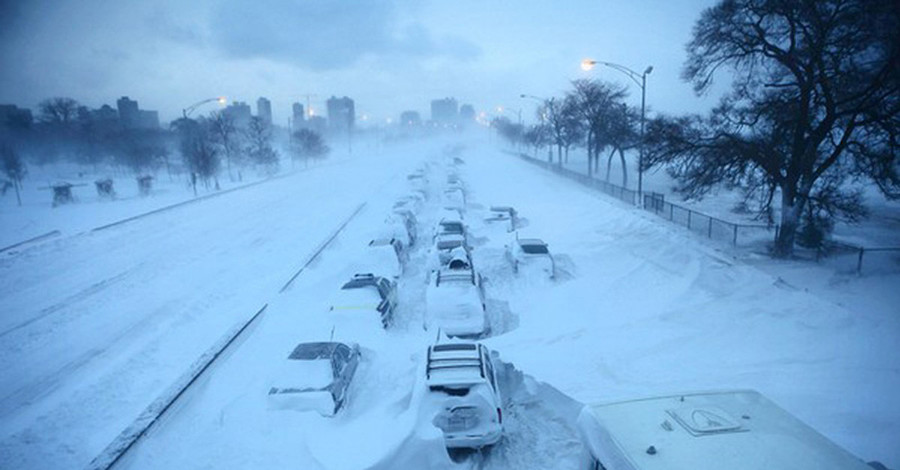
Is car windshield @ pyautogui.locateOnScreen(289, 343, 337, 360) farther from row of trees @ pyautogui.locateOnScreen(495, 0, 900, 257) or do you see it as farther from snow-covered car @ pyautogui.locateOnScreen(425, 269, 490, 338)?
row of trees @ pyautogui.locateOnScreen(495, 0, 900, 257)

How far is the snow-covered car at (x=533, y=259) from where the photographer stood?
50.7ft

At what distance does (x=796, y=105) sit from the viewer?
16359 mm

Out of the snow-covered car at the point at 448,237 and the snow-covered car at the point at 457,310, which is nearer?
the snow-covered car at the point at 457,310

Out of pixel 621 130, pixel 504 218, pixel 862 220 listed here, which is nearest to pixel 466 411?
pixel 504 218

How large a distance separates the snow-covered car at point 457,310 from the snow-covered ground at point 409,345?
0.72m

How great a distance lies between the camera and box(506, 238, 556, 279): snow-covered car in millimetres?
15461

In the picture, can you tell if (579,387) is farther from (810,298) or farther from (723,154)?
(723,154)

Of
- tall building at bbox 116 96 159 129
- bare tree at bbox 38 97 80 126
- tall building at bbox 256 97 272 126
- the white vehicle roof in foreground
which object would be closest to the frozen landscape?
the white vehicle roof in foreground

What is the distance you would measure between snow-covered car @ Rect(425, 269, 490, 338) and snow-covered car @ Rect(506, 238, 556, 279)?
403 cm

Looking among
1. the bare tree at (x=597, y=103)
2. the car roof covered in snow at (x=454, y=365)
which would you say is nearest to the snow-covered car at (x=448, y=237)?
the car roof covered in snow at (x=454, y=365)

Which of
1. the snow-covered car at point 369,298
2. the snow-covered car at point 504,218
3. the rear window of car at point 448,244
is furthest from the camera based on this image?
the snow-covered car at point 504,218

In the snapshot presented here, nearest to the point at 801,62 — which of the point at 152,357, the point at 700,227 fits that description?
the point at 700,227

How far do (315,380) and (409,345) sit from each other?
9.92 ft

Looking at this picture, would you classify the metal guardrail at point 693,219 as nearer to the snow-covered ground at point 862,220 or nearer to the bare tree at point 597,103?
the snow-covered ground at point 862,220
